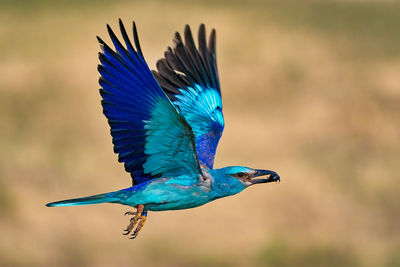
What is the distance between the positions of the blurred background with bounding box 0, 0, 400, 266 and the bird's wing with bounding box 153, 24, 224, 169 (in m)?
6.14

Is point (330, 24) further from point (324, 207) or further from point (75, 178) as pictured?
point (75, 178)

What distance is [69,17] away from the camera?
67.5 feet

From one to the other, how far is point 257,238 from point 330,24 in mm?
7801

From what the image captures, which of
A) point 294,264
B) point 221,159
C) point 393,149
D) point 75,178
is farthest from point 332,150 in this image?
point 75,178

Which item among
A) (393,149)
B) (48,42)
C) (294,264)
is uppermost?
(48,42)

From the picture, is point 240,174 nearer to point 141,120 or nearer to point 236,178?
point 236,178

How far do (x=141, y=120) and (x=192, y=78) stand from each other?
2148 millimetres

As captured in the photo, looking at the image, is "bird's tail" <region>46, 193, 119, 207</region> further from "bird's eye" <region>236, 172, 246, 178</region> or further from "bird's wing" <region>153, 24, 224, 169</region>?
"bird's wing" <region>153, 24, 224, 169</region>

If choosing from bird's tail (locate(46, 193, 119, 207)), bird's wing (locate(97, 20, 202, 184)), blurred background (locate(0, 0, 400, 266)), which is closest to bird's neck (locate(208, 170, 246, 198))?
bird's wing (locate(97, 20, 202, 184))

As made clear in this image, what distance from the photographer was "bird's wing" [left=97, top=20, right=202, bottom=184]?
750 centimetres

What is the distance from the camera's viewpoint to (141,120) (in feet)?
25.2

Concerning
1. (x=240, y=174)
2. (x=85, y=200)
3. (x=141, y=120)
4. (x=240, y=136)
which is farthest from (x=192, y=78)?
(x=240, y=136)

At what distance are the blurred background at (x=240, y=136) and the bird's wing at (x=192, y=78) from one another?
614 cm

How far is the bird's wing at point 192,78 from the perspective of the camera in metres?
9.55
